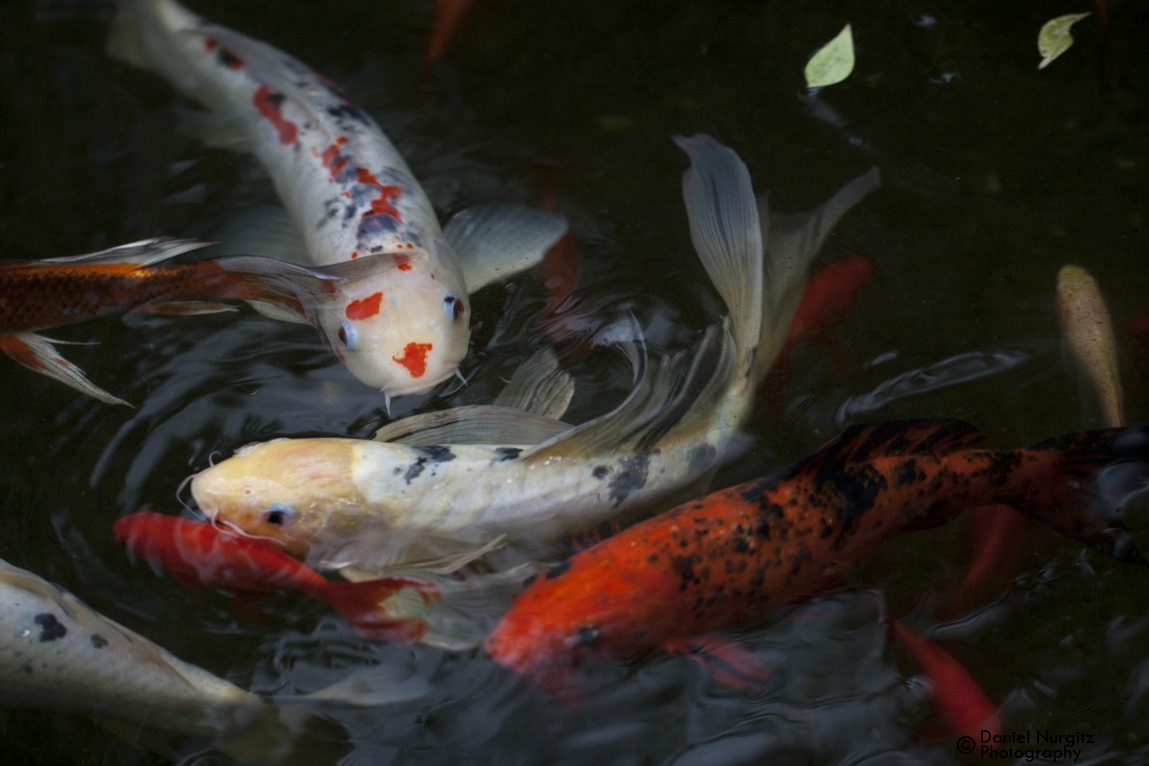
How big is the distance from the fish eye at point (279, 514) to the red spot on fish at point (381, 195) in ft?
4.48

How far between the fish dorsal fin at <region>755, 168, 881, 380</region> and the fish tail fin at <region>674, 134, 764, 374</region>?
7cm

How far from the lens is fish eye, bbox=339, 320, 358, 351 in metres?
3.02

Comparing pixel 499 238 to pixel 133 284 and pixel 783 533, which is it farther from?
pixel 783 533

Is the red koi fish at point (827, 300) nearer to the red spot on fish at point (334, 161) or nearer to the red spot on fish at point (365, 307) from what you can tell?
the red spot on fish at point (365, 307)

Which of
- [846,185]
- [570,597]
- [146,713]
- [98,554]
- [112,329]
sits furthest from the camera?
[846,185]

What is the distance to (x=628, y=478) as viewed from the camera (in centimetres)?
256

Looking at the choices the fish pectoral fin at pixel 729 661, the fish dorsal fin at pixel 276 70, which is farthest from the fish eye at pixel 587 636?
the fish dorsal fin at pixel 276 70

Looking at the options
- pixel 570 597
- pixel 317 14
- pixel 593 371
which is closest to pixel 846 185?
pixel 593 371

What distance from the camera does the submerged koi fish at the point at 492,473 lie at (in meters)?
2.47

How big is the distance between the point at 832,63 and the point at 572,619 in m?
3.32

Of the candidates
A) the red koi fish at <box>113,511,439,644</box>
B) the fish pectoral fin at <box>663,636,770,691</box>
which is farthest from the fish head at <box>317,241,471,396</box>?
the fish pectoral fin at <box>663,636,770,691</box>

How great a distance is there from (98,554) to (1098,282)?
12.4 feet

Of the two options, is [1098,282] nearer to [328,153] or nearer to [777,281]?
[777,281]

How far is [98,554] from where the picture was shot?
286cm
